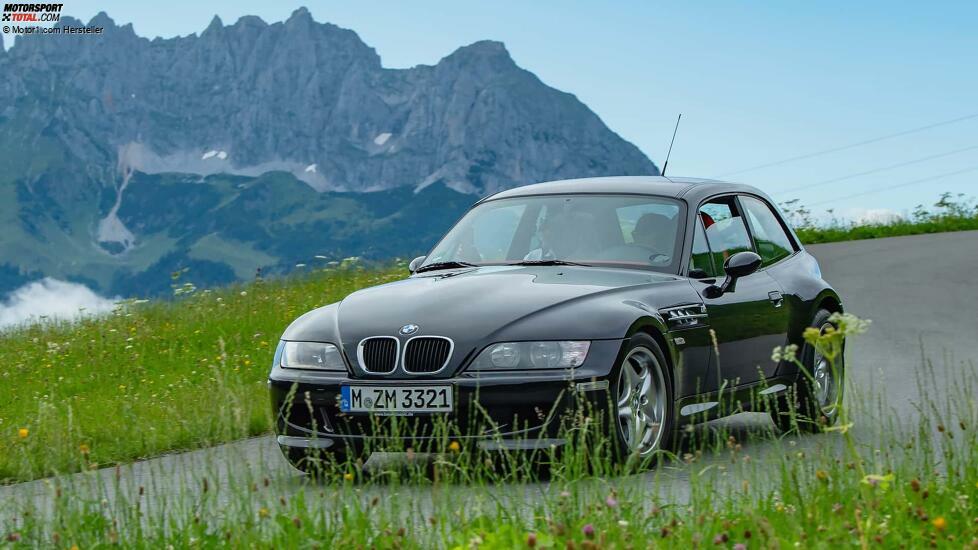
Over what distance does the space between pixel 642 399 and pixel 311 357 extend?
67.1 inches

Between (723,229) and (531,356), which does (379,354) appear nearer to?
(531,356)

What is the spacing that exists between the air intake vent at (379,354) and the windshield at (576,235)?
4.90ft

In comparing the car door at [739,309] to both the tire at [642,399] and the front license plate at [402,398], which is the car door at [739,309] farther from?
the front license plate at [402,398]

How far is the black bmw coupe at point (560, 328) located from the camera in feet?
21.4

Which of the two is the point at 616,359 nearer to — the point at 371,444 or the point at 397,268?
the point at 371,444

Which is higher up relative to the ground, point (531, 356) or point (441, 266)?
point (441, 266)

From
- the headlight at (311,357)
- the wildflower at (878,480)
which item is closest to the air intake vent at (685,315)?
the headlight at (311,357)

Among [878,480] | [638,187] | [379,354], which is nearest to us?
[878,480]

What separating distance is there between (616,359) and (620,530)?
2302 millimetres

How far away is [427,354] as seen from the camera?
6605 mm

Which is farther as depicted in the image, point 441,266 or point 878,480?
point 441,266

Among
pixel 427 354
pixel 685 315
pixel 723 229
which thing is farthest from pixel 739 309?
pixel 427 354

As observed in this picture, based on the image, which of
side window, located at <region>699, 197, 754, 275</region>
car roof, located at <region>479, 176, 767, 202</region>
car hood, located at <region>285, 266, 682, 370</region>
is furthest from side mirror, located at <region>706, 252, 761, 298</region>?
car roof, located at <region>479, 176, 767, 202</region>

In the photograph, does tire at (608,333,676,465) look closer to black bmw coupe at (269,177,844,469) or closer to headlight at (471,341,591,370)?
black bmw coupe at (269,177,844,469)
